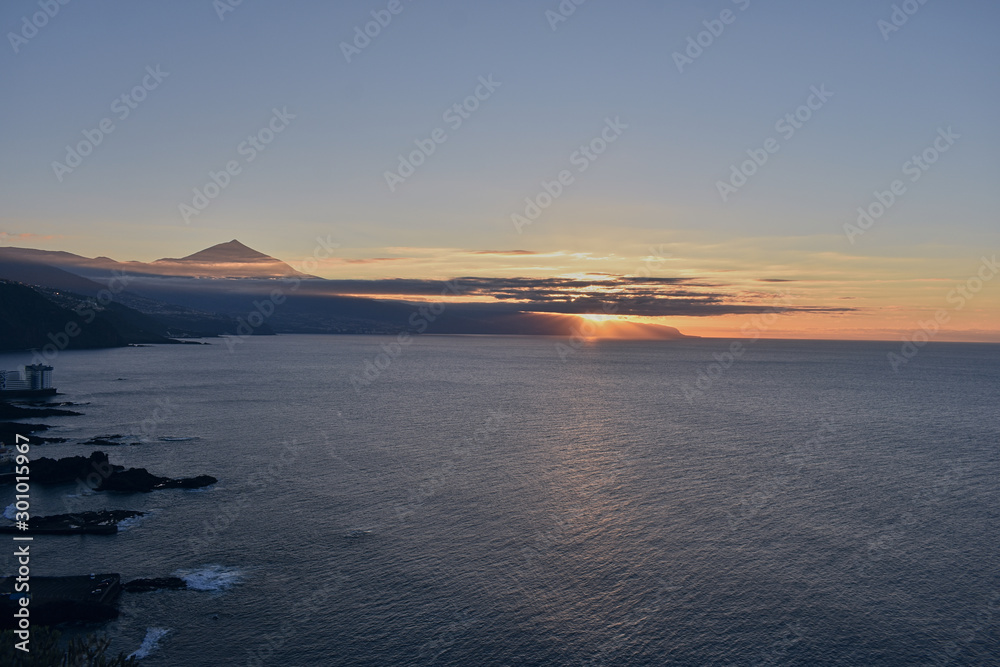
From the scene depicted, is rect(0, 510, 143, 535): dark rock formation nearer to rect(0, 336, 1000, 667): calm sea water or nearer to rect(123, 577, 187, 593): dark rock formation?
rect(0, 336, 1000, 667): calm sea water

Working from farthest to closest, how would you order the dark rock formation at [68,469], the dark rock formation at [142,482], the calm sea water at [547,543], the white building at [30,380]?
the white building at [30,380] → the dark rock formation at [68,469] → the dark rock formation at [142,482] → the calm sea water at [547,543]

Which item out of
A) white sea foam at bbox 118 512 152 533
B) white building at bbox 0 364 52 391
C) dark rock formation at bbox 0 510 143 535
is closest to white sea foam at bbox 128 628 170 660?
dark rock formation at bbox 0 510 143 535

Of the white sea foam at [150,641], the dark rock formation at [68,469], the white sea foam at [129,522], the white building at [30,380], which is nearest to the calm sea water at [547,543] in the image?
the white sea foam at [150,641]

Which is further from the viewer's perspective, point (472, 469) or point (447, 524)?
point (472, 469)

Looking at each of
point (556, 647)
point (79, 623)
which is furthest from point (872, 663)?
point (79, 623)

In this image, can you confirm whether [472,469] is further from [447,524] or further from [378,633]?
[378,633]

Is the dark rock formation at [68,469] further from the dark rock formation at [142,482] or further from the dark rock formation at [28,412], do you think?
the dark rock formation at [28,412]

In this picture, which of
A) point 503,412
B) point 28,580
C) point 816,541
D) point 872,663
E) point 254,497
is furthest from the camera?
point 503,412
